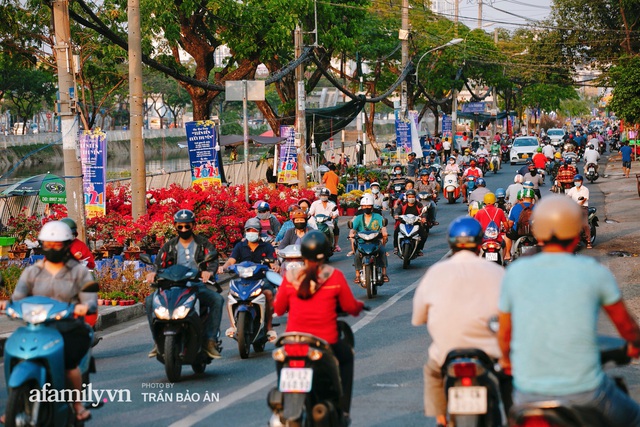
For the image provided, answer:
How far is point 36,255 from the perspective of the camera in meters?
18.8

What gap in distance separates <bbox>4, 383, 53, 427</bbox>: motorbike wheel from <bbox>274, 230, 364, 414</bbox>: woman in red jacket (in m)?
1.76

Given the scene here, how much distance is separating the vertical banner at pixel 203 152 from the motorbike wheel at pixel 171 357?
618 inches

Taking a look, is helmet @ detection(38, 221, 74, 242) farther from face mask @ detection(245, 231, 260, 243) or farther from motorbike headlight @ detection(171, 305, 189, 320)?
face mask @ detection(245, 231, 260, 243)

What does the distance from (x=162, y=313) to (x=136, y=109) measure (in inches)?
435

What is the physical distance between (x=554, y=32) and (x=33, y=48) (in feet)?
120

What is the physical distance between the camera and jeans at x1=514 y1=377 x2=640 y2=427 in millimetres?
5062

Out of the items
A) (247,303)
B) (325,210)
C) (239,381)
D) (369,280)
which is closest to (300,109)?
(325,210)

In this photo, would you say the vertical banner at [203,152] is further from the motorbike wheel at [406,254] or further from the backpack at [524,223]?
the backpack at [524,223]

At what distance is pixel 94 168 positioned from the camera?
1980 centimetres

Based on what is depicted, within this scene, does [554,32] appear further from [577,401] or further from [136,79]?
[577,401]

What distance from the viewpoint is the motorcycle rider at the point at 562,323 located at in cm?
505

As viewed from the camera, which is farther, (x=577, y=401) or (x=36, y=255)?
(x=36, y=255)

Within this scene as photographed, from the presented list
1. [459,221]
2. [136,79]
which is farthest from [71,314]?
[136,79]

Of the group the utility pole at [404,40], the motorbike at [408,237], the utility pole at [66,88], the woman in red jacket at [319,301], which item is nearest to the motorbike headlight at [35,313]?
the woman in red jacket at [319,301]
